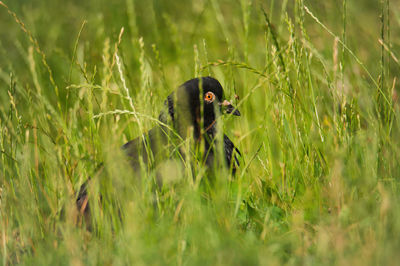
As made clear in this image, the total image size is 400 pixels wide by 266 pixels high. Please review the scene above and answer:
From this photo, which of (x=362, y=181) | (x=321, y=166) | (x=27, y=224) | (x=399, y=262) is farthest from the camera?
(x=321, y=166)

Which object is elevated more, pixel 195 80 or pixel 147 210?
pixel 195 80

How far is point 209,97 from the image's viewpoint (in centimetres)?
448

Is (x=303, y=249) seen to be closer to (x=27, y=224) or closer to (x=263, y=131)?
(x=263, y=131)

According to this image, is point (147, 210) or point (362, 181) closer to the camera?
point (362, 181)

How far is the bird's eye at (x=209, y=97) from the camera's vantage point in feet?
14.6

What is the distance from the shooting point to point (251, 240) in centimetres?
281

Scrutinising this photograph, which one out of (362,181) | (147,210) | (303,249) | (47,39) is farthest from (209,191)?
(47,39)

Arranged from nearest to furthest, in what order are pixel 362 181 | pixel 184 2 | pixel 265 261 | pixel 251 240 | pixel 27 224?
pixel 265 261, pixel 362 181, pixel 251 240, pixel 27 224, pixel 184 2

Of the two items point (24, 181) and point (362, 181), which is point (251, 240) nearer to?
point (362, 181)

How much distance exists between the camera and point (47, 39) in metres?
7.61

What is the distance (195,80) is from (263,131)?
103 cm

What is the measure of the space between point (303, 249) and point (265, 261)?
0.44m

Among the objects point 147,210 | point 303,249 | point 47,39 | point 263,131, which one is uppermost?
point 47,39

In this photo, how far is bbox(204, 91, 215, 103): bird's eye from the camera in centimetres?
444
